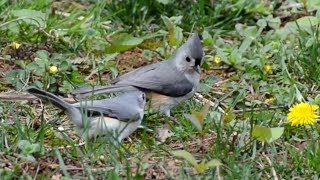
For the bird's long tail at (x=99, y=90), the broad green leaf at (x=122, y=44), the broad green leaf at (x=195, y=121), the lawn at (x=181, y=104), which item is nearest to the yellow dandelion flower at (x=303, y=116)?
the lawn at (x=181, y=104)

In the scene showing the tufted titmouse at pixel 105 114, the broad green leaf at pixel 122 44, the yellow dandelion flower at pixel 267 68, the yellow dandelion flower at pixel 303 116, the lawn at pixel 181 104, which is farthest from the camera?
the broad green leaf at pixel 122 44

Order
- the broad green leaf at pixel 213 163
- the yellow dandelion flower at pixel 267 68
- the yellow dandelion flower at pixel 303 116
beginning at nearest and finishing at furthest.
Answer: the broad green leaf at pixel 213 163, the yellow dandelion flower at pixel 303 116, the yellow dandelion flower at pixel 267 68

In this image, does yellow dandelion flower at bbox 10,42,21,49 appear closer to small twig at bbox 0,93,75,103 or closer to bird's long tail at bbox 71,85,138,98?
small twig at bbox 0,93,75,103

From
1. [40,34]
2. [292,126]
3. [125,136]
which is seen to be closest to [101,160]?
[125,136]

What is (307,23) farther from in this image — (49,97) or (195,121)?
(49,97)

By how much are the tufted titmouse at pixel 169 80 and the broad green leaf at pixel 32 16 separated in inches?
35.7

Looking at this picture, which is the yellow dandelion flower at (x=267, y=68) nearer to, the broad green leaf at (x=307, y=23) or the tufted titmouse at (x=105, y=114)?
the broad green leaf at (x=307, y=23)

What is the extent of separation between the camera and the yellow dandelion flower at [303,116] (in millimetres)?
4844

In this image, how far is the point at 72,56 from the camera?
6.06 meters

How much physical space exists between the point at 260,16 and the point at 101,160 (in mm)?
2812

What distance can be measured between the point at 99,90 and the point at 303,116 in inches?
44.0

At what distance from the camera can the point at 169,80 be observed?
18.2 feet

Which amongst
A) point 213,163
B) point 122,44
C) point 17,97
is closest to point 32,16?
point 122,44

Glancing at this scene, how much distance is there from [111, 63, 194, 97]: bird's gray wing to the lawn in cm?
13
